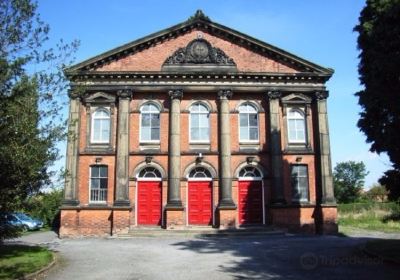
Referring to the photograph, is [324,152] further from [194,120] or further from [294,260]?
[294,260]

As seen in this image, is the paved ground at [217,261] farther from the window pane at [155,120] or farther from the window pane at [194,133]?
the window pane at [155,120]

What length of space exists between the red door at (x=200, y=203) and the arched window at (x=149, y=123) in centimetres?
345

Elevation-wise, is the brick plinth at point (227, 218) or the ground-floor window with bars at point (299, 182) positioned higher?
the ground-floor window with bars at point (299, 182)

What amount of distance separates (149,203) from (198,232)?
3448 mm

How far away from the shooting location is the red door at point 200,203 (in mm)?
24734

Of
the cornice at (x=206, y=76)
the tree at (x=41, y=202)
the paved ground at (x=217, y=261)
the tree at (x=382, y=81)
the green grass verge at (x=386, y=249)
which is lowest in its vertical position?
the paved ground at (x=217, y=261)

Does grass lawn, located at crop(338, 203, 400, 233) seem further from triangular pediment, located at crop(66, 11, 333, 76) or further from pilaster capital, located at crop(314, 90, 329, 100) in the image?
triangular pediment, located at crop(66, 11, 333, 76)

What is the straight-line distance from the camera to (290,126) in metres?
26.1

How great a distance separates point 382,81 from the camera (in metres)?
14.1

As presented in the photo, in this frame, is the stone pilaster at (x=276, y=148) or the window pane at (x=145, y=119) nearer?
the stone pilaster at (x=276, y=148)

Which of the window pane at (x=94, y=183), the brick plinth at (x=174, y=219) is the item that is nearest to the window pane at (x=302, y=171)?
the brick plinth at (x=174, y=219)

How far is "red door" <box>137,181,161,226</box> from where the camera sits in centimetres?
2464

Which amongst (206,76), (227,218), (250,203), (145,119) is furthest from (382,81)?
(145,119)

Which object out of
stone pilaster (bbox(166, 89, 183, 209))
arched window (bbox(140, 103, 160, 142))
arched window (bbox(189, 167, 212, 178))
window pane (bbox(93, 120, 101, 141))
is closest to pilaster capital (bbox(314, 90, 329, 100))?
arched window (bbox(189, 167, 212, 178))
